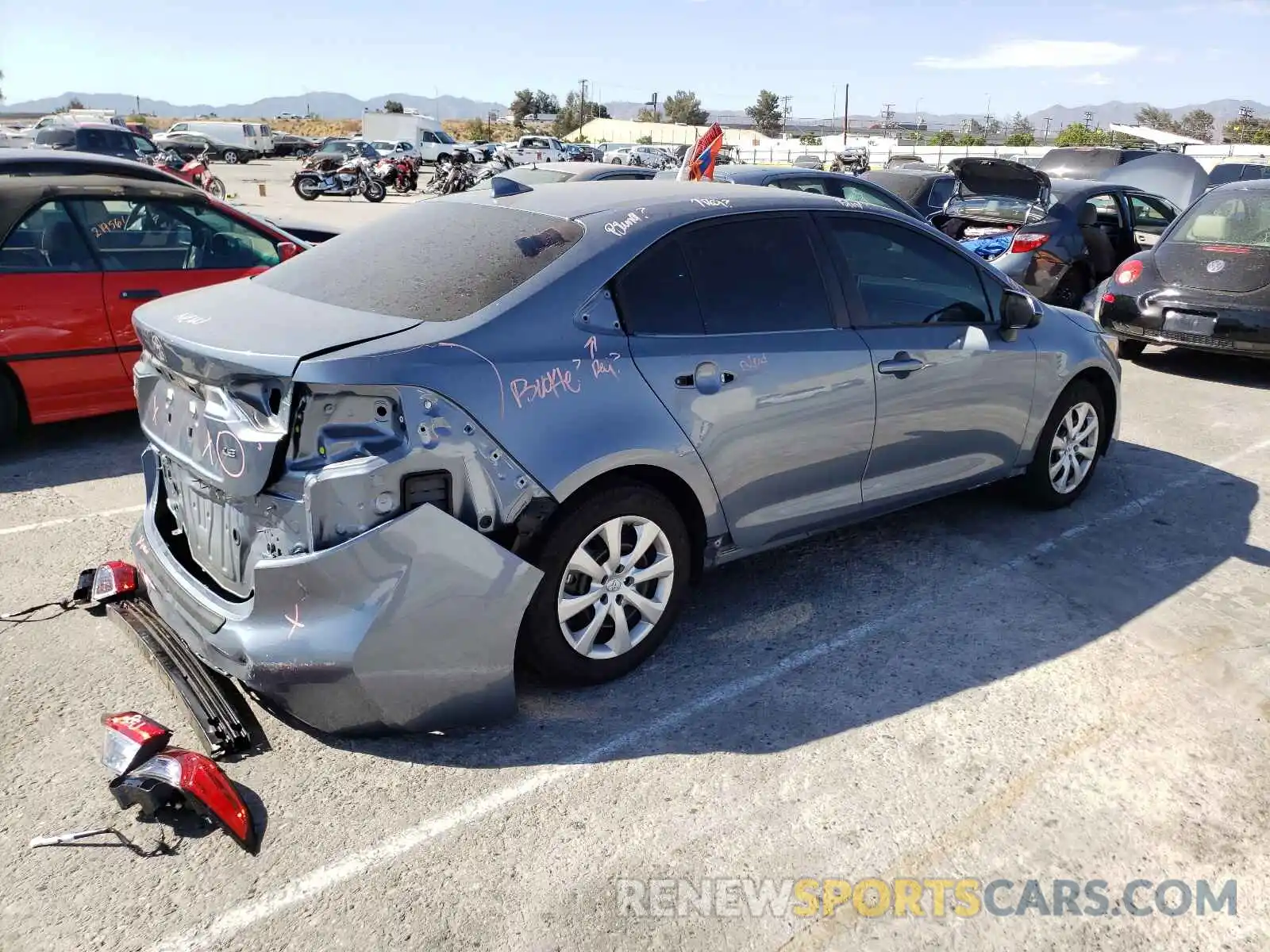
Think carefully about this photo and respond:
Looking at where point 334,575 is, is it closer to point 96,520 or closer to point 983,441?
point 96,520

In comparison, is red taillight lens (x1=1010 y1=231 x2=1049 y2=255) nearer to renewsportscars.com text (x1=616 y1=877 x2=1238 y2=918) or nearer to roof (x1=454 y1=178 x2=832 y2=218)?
roof (x1=454 y1=178 x2=832 y2=218)

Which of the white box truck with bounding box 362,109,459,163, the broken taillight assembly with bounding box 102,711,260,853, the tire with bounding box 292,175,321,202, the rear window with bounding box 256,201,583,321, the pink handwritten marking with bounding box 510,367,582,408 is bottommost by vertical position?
the broken taillight assembly with bounding box 102,711,260,853

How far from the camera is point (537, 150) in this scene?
48.2m

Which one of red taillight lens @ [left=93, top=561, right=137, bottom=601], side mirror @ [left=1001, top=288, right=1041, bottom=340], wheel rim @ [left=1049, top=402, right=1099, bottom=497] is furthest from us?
wheel rim @ [left=1049, top=402, right=1099, bottom=497]

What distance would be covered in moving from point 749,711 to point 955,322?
2133 millimetres

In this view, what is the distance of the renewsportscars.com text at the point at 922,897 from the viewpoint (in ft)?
8.73

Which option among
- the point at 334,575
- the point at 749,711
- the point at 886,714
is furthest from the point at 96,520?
the point at 886,714

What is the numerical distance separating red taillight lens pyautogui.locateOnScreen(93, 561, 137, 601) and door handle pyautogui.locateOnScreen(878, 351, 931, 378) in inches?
120

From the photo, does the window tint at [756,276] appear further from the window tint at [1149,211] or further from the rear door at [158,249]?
the window tint at [1149,211]

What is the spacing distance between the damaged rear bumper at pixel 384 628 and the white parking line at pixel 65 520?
2.22 metres

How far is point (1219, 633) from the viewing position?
13.8 ft

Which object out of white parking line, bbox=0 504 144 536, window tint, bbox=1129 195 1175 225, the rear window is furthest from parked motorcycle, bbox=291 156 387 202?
the rear window

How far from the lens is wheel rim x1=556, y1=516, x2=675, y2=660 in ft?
11.2

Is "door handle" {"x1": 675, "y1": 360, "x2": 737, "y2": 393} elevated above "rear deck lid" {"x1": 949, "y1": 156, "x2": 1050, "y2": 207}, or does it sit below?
below
